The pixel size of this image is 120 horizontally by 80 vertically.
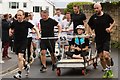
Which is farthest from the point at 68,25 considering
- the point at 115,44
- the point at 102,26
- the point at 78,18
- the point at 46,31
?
the point at 115,44

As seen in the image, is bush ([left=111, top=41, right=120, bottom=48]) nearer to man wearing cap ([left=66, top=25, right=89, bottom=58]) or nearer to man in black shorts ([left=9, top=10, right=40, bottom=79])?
man wearing cap ([left=66, top=25, right=89, bottom=58])

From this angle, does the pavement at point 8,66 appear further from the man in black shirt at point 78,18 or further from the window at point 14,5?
the window at point 14,5

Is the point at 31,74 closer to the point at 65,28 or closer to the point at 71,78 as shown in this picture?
the point at 71,78

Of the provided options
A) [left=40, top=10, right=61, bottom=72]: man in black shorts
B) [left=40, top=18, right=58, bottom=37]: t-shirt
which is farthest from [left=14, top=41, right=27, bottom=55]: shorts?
[left=40, top=18, right=58, bottom=37]: t-shirt

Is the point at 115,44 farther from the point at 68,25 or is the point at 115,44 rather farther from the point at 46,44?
the point at 46,44

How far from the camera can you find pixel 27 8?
64.7 meters

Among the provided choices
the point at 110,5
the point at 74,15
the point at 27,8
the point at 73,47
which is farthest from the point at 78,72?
the point at 27,8

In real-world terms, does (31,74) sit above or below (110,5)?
below

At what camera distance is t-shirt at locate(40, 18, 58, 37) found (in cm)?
1363

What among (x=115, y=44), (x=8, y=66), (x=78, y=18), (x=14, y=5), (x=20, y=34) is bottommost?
(x=8, y=66)

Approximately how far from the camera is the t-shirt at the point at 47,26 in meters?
13.6

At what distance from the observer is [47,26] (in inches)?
539

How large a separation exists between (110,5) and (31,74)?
13.2m

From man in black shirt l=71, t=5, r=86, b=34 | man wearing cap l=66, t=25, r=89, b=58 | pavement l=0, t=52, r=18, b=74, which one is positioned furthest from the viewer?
man in black shirt l=71, t=5, r=86, b=34
